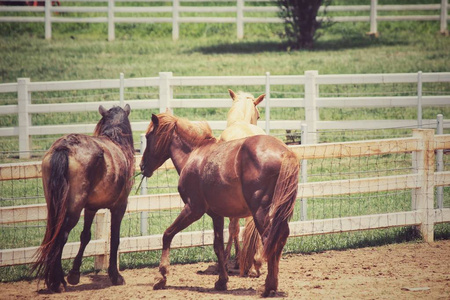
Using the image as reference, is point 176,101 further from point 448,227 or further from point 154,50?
point 154,50

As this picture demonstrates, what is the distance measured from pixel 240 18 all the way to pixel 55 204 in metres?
17.7

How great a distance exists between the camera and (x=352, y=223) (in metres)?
9.01

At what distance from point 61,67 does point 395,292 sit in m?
15.0

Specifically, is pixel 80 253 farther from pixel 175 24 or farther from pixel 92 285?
pixel 175 24

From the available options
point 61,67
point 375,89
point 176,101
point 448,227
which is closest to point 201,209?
point 448,227

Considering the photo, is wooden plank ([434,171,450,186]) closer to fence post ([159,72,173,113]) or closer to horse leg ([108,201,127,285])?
horse leg ([108,201,127,285])

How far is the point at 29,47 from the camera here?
2305cm

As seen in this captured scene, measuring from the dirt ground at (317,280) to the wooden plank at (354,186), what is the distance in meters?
0.70

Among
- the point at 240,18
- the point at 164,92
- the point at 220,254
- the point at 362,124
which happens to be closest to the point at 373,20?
the point at 240,18

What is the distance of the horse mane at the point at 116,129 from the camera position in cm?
778

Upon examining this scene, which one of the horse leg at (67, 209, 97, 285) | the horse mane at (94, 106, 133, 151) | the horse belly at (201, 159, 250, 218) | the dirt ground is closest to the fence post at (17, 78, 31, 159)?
the horse mane at (94, 106, 133, 151)

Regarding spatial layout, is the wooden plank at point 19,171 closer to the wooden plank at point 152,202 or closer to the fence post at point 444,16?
the wooden plank at point 152,202

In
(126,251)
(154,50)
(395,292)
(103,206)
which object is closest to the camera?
(395,292)

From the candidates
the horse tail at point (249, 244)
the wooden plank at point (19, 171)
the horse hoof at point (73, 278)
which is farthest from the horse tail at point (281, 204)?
the wooden plank at point (19, 171)
